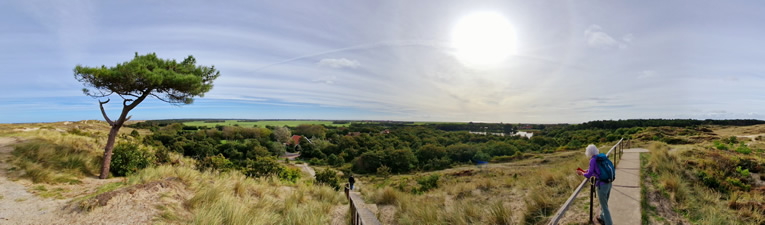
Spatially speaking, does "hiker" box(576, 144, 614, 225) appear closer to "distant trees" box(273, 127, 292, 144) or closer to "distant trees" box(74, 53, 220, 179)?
"distant trees" box(74, 53, 220, 179)

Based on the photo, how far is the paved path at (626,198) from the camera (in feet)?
18.1

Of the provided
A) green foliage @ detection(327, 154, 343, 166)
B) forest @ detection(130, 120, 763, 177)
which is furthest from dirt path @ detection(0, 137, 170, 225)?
green foliage @ detection(327, 154, 343, 166)

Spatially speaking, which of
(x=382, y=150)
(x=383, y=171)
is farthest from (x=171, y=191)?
(x=382, y=150)

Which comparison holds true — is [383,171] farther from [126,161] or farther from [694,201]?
A: [694,201]

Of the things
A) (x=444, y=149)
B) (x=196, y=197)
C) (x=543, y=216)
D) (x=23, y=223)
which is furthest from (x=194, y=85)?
(x=444, y=149)

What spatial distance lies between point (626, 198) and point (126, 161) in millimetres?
16746

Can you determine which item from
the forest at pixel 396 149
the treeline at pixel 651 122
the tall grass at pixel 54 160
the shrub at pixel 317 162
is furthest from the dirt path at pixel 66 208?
the treeline at pixel 651 122

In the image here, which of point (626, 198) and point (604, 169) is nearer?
point (604, 169)

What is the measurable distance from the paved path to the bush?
1556 centimetres

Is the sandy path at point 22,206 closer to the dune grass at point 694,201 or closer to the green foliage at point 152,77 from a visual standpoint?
the green foliage at point 152,77

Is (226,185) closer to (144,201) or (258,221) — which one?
(144,201)

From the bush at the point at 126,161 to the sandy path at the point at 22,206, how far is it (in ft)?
9.97

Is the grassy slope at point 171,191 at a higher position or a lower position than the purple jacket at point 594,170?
lower

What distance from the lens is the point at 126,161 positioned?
→ 35.9 ft
